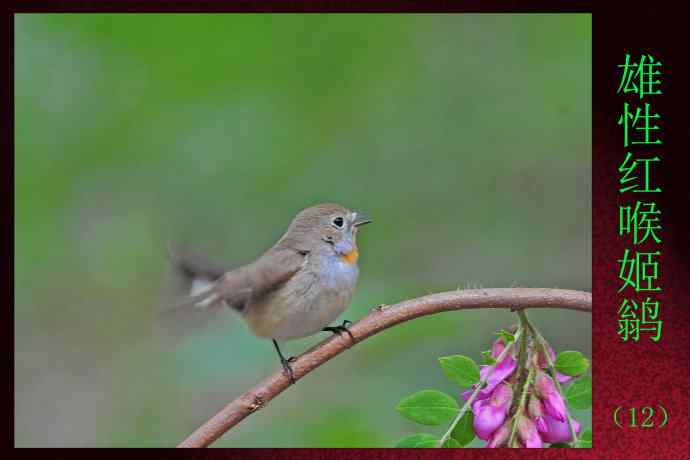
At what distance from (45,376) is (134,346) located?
91 centimetres

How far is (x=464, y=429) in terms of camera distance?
2918 millimetres

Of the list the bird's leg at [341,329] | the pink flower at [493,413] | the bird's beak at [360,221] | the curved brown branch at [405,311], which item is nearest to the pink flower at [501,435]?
the pink flower at [493,413]

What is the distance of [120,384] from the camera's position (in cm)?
526

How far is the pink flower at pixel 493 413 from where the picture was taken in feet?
9.20

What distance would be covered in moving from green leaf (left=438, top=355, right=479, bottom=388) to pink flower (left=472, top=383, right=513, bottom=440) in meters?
0.11

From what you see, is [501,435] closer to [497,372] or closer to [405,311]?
[497,372]

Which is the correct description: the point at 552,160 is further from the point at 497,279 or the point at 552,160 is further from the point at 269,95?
the point at 269,95

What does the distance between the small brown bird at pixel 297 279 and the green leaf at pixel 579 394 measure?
1148 mm

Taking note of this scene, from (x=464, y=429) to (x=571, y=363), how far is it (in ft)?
1.31

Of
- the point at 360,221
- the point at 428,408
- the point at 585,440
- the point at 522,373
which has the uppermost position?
the point at 360,221

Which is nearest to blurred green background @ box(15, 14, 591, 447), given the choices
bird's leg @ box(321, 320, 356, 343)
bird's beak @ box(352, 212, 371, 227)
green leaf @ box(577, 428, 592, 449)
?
bird's beak @ box(352, 212, 371, 227)

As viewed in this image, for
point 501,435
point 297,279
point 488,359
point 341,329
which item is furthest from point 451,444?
point 297,279

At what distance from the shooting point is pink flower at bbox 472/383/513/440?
280 centimetres

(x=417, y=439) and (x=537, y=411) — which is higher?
(x=537, y=411)
